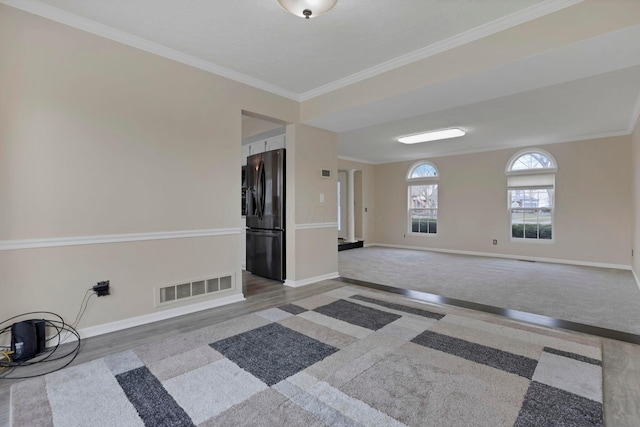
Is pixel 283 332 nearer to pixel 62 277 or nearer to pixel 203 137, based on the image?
pixel 62 277

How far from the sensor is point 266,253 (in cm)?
468

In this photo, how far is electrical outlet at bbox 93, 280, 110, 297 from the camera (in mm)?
2602

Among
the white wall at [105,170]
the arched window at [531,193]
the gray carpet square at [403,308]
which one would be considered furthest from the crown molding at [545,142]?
the white wall at [105,170]

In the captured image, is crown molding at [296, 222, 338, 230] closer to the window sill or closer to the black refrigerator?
the black refrigerator

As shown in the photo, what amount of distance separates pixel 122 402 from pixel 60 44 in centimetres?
277

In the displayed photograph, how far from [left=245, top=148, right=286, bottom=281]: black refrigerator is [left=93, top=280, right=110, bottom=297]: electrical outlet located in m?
2.20

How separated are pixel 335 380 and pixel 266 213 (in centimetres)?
311

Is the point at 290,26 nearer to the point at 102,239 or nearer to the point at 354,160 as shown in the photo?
the point at 102,239

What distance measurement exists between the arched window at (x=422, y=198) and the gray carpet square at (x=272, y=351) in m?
6.66

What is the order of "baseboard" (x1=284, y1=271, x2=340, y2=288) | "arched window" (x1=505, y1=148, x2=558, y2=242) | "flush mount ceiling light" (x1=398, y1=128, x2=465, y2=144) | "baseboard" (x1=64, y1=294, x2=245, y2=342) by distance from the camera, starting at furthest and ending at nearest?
"arched window" (x1=505, y1=148, x2=558, y2=242) → "flush mount ceiling light" (x1=398, y1=128, x2=465, y2=144) → "baseboard" (x1=284, y1=271, x2=340, y2=288) → "baseboard" (x1=64, y1=294, x2=245, y2=342)

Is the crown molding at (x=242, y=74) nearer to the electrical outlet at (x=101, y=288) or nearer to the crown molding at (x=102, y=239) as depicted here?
the crown molding at (x=102, y=239)

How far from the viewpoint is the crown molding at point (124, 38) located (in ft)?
7.63

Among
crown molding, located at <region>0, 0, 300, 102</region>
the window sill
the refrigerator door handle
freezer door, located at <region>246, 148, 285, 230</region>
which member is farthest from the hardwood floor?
the window sill

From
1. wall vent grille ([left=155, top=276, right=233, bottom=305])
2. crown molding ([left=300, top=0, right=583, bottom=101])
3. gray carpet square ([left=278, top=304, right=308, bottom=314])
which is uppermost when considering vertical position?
crown molding ([left=300, top=0, right=583, bottom=101])
